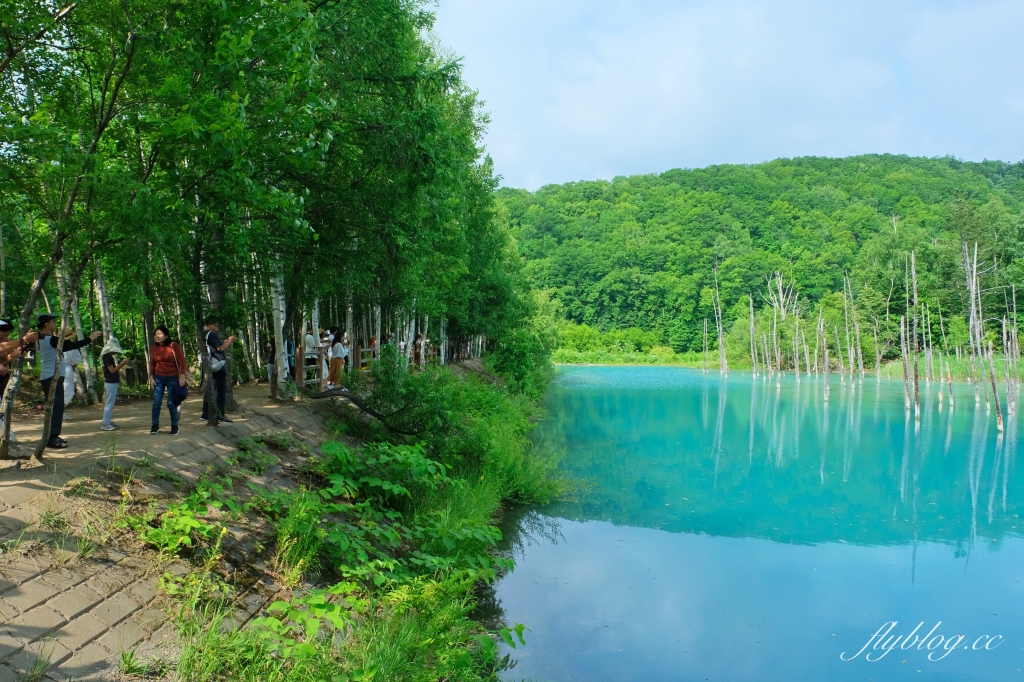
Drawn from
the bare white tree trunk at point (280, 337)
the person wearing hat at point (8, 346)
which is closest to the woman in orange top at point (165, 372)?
the person wearing hat at point (8, 346)

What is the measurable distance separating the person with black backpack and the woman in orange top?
933 millimetres

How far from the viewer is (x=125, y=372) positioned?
13586mm

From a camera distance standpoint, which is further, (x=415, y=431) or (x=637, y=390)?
(x=637, y=390)

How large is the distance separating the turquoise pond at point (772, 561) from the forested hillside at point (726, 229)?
1945 inches

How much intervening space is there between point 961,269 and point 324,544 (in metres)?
55.6

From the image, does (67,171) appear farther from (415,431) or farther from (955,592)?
(955,592)

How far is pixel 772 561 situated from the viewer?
11133 mm

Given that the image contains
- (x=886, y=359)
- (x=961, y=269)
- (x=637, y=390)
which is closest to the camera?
(x=637, y=390)

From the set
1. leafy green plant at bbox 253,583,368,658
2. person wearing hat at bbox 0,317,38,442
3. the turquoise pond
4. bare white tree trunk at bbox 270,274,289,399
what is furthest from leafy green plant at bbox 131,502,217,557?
bare white tree trunk at bbox 270,274,289,399

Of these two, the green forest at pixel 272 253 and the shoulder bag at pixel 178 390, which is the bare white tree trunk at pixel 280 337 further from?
the shoulder bag at pixel 178 390

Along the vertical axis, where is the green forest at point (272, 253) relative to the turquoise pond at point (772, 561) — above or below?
above

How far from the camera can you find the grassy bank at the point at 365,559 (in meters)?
4.82

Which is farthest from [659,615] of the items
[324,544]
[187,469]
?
[187,469]

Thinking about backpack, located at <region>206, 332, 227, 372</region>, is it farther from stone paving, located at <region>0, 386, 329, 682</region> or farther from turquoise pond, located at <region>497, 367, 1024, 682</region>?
turquoise pond, located at <region>497, 367, 1024, 682</region>
